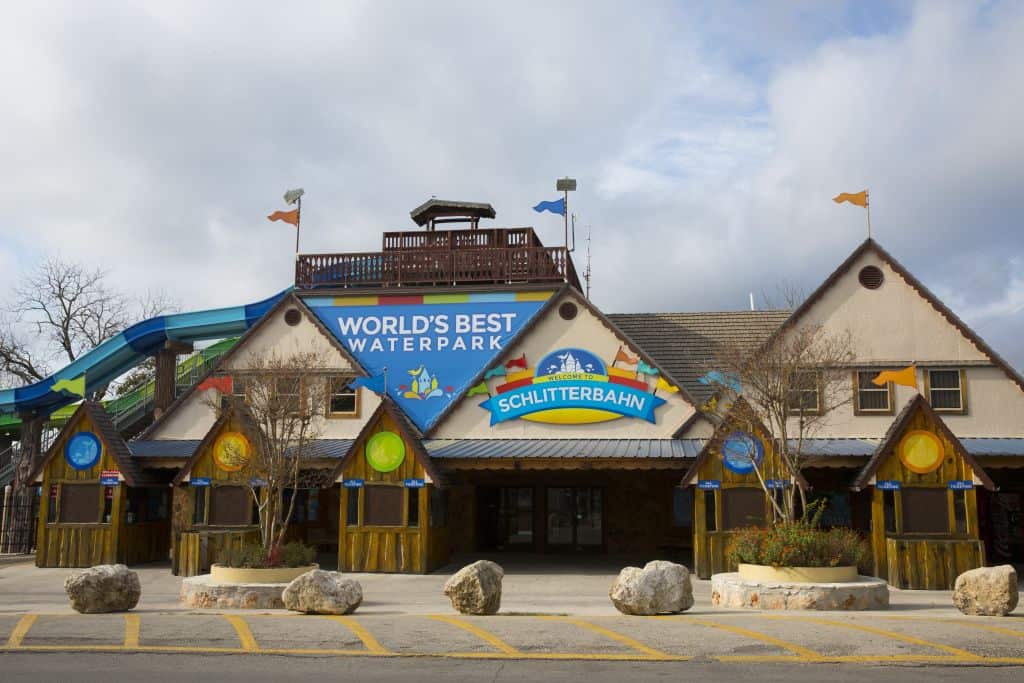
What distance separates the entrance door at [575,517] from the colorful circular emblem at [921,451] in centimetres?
906

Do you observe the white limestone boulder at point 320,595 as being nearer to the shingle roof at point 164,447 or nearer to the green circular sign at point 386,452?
the green circular sign at point 386,452

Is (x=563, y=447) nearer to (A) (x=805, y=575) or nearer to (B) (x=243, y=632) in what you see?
(A) (x=805, y=575)

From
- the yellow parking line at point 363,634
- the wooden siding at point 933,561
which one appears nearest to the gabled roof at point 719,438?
the wooden siding at point 933,561

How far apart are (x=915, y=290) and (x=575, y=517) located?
1126cm

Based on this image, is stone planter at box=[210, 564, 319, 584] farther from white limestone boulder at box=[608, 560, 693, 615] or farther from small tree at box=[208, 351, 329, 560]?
white limestone boulder at box=[608, 560, 693, 615]

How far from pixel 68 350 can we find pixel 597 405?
31.1 meters

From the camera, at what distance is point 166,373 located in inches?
1132

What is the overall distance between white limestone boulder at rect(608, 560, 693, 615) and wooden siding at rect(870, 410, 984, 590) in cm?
754

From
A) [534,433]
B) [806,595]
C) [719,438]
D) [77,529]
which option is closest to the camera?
[806,595]

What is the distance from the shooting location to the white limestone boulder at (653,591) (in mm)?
14562

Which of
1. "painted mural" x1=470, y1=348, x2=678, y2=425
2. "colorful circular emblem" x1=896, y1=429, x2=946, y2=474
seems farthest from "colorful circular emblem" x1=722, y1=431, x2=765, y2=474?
"painted mural" x1=470, y1=348, x2=678, y2=425

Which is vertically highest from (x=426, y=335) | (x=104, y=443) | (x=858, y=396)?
(x=426, y=335)

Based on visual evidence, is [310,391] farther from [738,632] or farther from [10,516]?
[10,516]

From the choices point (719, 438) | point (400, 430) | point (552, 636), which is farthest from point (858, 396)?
point (552, 636)
